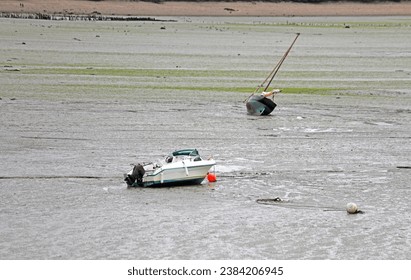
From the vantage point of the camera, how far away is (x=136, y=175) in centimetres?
1933

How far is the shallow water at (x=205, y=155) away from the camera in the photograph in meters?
15.9

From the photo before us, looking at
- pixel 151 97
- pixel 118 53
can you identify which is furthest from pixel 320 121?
pixel 118 53

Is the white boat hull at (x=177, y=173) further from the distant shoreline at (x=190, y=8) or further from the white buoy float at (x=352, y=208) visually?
the distant shoreline at (x=190, y=8)

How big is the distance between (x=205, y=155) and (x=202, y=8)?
95390 mm

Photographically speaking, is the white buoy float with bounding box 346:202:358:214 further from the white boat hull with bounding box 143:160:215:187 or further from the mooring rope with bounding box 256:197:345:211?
the white boat hull with bounding box 143:160:215:187

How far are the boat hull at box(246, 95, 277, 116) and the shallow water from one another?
34 centimetres

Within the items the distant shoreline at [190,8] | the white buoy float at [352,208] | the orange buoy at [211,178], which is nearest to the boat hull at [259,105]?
the orange buoy at [211,178]

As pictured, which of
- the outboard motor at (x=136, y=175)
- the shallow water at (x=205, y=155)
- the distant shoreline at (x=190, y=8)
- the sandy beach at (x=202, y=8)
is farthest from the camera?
the sandy beach at (x=202, y=8)

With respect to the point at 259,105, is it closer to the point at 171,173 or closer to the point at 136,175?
the point at 171,173

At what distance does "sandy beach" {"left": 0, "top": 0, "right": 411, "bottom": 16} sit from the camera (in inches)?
4124

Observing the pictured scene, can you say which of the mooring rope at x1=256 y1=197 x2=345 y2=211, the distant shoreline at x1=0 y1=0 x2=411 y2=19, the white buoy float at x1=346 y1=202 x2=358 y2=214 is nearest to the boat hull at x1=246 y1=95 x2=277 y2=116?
the mooring rope at x1=256 y1=197 x2=345 y2=211

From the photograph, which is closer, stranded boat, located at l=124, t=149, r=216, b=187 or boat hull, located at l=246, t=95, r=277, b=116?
stranded boat, located at l=124, t=149, r=216, b=187

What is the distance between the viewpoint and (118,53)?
52375 mm
